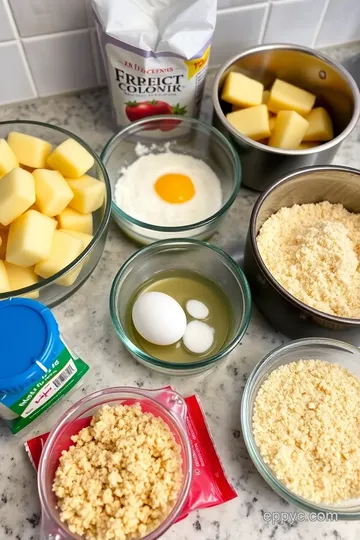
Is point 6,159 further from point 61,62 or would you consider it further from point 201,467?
point 201,467

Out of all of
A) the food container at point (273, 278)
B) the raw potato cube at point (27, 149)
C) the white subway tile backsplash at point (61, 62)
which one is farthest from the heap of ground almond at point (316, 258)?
the white subway tile backsplash at point (61, 62)

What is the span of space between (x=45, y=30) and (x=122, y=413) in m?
0.83

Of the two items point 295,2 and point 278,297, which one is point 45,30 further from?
point 278,297

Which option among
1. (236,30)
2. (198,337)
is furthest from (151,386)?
(236,30)

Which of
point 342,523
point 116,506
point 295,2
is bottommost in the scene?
point 342,523

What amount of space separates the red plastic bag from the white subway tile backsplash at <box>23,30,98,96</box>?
0.81 metres

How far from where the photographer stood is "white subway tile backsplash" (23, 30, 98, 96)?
1146mm

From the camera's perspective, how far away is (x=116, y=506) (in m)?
0.79

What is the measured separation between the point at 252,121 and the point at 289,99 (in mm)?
132

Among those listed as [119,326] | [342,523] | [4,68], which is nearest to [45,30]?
[4,68]

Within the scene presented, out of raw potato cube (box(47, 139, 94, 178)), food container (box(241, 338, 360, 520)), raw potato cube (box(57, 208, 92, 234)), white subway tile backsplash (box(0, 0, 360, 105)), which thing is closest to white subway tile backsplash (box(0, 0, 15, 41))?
white subway tile backsplash (box(0, 0, 360, 105))

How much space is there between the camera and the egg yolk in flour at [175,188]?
1.17m

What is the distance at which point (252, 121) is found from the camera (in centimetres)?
116

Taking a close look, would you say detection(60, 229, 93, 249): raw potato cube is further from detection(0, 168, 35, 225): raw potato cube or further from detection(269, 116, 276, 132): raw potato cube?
detection(269, 116, 276, 132): raw potato cube
